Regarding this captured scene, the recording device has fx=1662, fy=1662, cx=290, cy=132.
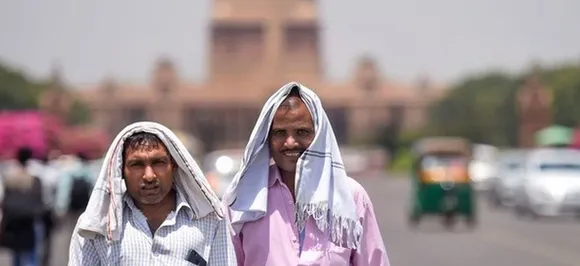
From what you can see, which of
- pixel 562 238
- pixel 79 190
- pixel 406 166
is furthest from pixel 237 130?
pixel 79 190

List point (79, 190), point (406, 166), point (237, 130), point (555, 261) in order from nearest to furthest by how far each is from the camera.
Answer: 1. point (79, 190)
2. point (555, 261)
3. point (406, 166)
4. point (237, 130)

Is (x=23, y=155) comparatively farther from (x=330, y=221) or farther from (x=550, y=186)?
(x=550, y=186)

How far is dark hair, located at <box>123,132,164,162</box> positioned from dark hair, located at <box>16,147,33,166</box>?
25.0ft

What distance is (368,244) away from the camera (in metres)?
5.36

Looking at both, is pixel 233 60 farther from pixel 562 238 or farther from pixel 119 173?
pixel 119 173

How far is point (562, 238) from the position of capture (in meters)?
23.8

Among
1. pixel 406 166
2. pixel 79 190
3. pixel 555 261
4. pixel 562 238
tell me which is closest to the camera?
pixel 79 190

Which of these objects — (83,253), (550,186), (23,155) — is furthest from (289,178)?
(550,186)

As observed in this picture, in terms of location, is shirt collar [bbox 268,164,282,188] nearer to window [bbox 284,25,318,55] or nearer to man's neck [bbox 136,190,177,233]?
man's neck [bbox 136,190,177,233]

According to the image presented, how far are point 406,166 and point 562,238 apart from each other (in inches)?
2255

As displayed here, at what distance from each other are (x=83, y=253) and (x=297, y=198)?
71cm

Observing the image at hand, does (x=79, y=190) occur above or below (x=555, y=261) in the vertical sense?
above

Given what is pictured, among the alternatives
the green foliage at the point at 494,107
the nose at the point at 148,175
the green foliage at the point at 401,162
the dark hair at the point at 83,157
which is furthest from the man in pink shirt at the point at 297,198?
the green foliage at the point at 494,107

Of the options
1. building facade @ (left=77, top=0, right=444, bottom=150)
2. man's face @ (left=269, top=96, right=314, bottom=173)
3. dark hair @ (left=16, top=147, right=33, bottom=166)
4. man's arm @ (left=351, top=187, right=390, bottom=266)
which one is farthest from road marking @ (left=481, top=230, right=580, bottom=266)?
building facade @ (left=77, top=0, right=444, bottom=150)
